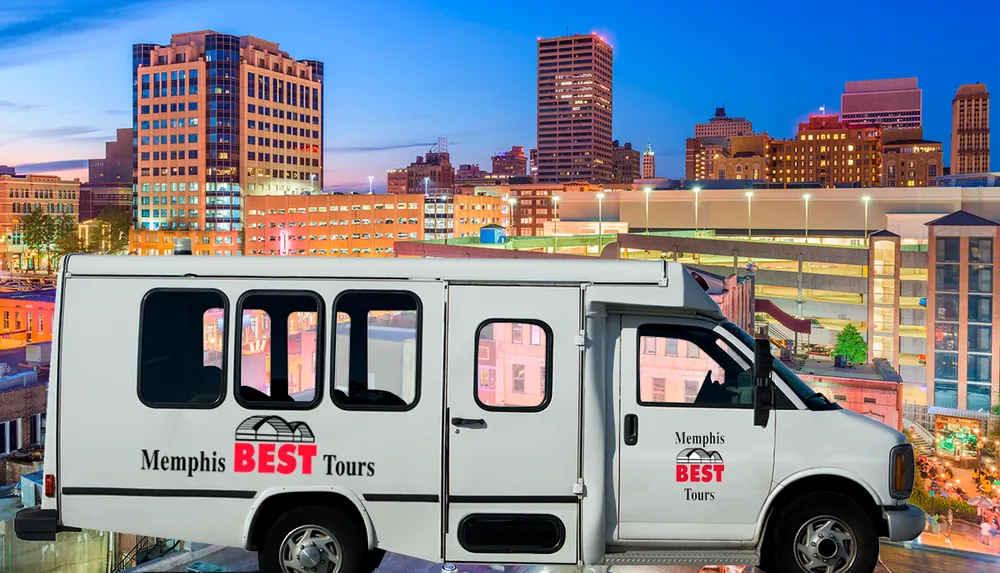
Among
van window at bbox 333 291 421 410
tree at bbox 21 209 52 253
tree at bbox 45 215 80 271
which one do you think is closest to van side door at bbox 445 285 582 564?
van window at bbox 333 291 421 410

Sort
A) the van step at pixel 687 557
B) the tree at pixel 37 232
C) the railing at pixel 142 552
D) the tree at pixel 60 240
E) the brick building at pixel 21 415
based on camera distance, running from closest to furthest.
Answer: the van step at pixel 687 557 → the railing at pixel 142 552 → the brick building at pixel 21 415 → the tree at pixel 37 232 → the tree at pixel 60 240

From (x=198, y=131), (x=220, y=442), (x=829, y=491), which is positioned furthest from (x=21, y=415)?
(x=198, y=131)

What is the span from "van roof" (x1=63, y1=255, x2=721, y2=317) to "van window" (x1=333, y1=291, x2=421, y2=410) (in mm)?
193

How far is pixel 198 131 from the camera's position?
16988 centimetres

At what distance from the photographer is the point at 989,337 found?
51812mm

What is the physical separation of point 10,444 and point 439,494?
81.9 ft

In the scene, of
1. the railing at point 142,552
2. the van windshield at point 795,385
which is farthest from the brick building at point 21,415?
the van windshield at point 795,385

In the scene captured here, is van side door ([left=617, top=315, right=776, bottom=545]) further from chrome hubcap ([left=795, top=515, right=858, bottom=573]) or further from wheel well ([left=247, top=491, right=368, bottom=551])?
wheel well ([left=247, top=491, right=368, bottom=551])

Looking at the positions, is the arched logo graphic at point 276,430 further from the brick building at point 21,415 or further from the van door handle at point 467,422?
the brick building at point 21,415

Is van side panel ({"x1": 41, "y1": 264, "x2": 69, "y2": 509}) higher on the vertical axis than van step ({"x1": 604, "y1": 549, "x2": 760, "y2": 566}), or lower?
higher

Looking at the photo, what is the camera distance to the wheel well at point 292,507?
680 centimetres

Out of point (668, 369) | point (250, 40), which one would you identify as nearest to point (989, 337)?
point (668, 369)

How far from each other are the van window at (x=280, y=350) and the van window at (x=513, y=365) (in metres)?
1.22

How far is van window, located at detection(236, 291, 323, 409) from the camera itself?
6.76 meters
